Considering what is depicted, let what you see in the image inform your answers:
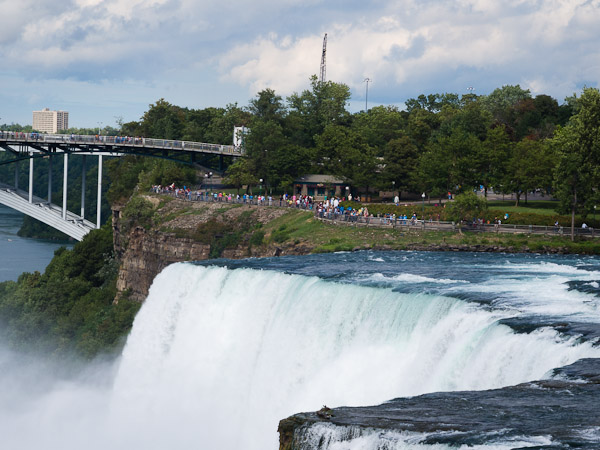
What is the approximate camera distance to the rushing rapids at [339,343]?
21375 mm

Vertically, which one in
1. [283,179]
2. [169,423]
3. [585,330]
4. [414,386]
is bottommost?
[169,423]

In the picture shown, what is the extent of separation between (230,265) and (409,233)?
12.4 metres

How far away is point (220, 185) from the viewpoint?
78000 millimetres

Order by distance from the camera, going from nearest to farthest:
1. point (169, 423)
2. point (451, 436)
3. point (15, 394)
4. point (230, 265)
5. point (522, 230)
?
point (451, 436), point (169, 423), point (230, 265), point (522, 230), point (15, 394)

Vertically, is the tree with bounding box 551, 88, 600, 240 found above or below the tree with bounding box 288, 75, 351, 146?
below

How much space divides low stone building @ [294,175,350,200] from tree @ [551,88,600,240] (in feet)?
74.9

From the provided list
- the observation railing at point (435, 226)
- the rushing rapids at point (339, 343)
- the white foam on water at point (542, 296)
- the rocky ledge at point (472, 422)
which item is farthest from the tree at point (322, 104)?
the rocky ledge at point (472, 422)

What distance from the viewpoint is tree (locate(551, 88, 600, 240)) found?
46938 millimetres

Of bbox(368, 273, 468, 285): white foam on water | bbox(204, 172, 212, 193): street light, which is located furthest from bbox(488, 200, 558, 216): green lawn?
bbox(204, 172, 212, 193): street light

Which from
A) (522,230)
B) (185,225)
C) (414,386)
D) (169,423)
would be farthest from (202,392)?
(185,225)

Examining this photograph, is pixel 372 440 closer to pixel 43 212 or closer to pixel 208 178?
pixel 208 178

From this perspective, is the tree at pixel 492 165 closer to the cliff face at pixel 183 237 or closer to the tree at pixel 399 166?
the tree at pixel 399 166

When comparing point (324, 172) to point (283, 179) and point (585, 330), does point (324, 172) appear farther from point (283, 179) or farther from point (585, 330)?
point (585, 330)

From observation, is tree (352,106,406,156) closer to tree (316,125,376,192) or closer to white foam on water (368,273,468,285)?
tree (316,125,376,192)
